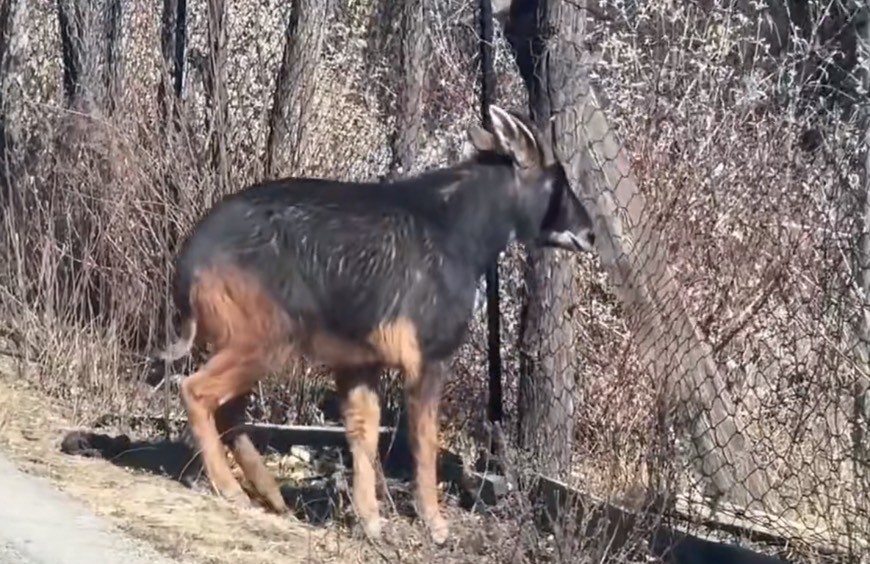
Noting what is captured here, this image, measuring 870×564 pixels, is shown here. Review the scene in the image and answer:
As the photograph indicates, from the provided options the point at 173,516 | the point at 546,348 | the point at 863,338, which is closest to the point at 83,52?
the point at 173,516

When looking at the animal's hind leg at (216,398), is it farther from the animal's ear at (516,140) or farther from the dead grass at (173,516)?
the animal's ear at (516,140)

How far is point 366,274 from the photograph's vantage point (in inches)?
264

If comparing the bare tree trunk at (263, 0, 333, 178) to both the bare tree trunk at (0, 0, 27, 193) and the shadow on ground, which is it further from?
the bare tree trunk at (0, 0, 27, 193)

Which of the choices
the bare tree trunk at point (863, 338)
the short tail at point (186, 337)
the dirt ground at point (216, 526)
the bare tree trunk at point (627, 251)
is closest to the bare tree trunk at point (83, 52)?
the dirt ground at point (216, 526)

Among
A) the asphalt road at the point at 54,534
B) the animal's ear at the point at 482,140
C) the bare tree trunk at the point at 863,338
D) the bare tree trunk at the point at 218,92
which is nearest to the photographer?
the bare tree trunk at the point at 863,338

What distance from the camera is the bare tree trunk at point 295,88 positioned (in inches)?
359

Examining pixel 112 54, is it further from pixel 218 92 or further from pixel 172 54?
pixel 218 92

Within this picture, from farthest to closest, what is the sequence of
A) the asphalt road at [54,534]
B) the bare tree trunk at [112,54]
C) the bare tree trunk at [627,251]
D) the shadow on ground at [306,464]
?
the bare tree trunk at [112,54] → the shadow on ground at [306,464] → the bare tree trunk at [627,251] → the asphalt road at [54,534]

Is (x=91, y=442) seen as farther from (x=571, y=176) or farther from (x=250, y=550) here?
(x=571, y=176)

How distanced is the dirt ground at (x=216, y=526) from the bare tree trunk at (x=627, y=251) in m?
0.84

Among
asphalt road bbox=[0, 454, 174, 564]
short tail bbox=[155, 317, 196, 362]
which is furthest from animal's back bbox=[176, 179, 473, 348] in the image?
asphalt road bbox=[0, 454, 174, 564]

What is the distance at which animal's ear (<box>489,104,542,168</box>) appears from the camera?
6.82 metres

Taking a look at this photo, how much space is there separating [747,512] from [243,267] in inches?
92.2

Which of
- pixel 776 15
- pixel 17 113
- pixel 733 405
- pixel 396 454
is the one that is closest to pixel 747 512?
pixel 733 405
